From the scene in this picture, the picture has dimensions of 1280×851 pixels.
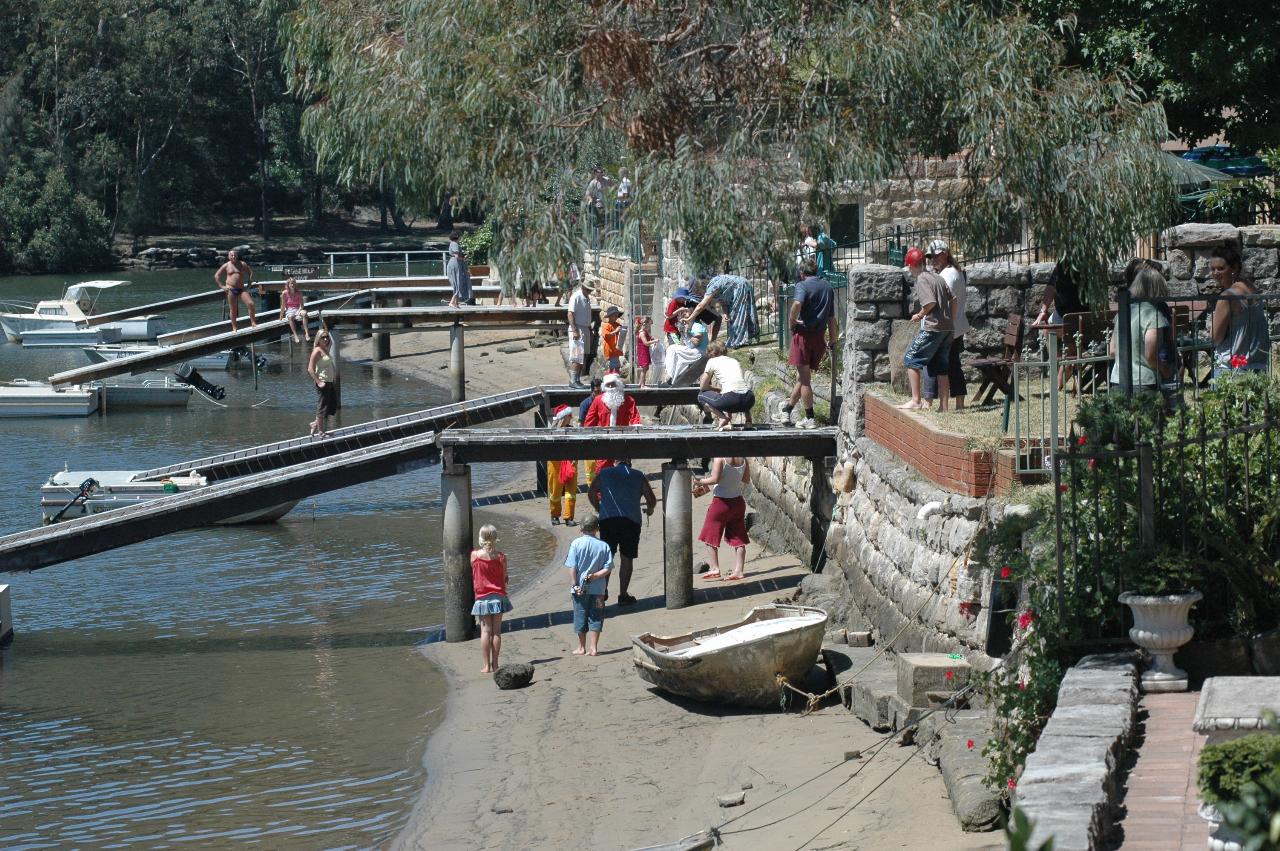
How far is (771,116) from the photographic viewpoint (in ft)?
38.2

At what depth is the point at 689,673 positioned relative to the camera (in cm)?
1205

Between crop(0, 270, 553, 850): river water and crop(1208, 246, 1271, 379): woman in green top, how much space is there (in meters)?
6.71

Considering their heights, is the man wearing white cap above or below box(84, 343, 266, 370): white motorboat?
above

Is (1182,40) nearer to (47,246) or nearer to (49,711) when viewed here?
(49,711)

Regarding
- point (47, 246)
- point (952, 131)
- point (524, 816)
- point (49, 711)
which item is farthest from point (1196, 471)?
point (47, 246)

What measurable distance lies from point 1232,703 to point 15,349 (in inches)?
1799

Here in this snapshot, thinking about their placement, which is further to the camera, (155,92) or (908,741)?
(155,92)

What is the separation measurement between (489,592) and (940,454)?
14.2 ft

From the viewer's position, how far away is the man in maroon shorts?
16156 mm

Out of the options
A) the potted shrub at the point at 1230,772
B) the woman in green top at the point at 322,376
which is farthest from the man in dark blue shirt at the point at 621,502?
the potted shrub at the point at 1230,772

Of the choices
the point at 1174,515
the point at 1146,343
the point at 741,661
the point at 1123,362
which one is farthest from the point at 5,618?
the point at 1174,515

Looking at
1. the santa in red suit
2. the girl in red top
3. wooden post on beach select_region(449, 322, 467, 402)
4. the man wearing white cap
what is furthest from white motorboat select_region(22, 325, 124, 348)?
the girl in red top

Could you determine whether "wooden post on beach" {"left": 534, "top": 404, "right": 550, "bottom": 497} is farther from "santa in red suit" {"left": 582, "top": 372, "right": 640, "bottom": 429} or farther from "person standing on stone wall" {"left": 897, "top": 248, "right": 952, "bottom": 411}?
"person standing on stone wall" {"left": 897, "top": 248, "right": 952, "bottom": 411}

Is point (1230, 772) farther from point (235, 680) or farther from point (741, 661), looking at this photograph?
point (235, 680)
